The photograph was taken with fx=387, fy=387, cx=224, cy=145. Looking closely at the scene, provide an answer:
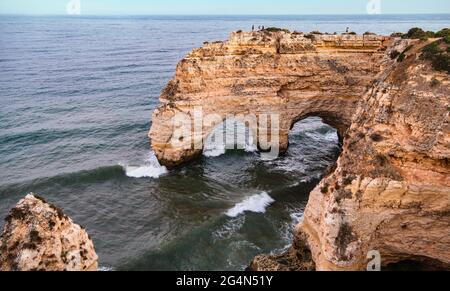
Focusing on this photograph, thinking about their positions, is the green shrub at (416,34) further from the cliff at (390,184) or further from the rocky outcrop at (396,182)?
the rocky outcrop at (396,182)

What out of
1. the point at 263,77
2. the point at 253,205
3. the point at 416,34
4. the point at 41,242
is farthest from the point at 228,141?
the point at 41,242

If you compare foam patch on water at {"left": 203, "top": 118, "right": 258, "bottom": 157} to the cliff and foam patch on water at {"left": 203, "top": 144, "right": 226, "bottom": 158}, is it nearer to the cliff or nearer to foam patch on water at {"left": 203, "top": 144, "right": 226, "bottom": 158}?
foam patch on water at {"left": 203, "top": 144, "right": 226, "bottom": 158}

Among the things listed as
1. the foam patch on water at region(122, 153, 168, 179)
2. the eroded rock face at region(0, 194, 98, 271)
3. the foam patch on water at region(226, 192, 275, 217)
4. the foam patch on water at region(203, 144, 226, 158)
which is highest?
the eroded rock face at region(0, 194, 98, 271)

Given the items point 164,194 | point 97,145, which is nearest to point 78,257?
point 164,194

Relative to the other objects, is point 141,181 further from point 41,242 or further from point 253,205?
point 41,242

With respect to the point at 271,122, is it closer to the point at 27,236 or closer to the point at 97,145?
the point at 97,145

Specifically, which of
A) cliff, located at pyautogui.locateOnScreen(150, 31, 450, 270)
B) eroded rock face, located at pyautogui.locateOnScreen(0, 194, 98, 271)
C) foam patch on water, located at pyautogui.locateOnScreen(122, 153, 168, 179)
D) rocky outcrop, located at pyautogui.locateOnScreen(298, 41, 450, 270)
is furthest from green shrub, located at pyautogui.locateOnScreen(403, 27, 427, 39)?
foam patch on water, located at pyautogui.locateOnScreen(122, 153, 168, 179)
